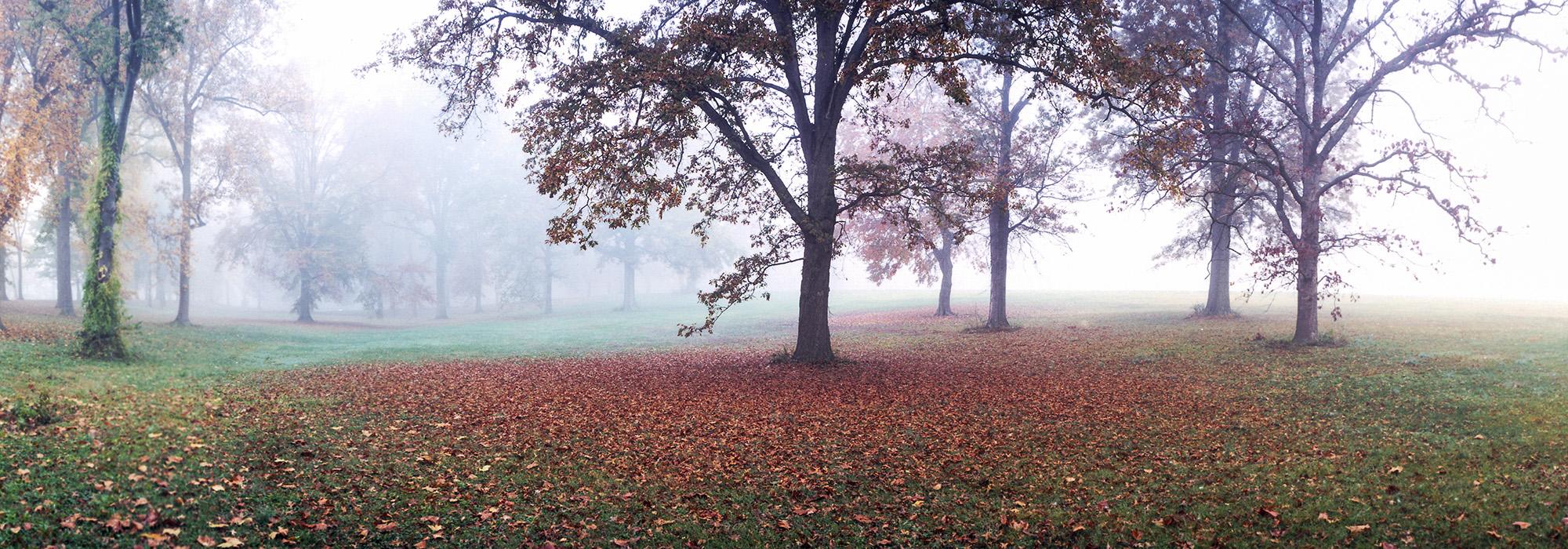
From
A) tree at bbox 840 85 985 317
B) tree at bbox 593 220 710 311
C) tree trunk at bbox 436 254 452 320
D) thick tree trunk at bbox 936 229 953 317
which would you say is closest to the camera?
tree at bbox 840 85 985 317

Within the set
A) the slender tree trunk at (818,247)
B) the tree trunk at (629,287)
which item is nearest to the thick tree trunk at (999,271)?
the slender tree trunk at (818,247)

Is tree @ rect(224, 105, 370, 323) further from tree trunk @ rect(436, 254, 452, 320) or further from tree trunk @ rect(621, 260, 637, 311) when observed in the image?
tree trunk @ rect(621, 260, 637, 311)

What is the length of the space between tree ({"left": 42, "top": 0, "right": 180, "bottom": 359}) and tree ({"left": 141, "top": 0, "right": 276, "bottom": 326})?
14338 millimetres

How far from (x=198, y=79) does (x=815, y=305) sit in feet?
101

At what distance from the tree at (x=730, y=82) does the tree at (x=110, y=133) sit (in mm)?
5124

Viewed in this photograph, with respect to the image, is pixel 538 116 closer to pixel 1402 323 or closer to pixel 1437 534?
pixel 1437 534

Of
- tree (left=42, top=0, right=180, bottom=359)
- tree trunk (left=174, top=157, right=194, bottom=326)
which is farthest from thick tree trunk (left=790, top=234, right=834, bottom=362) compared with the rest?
tree trunk (left=174, top=157, right=194, bottom=326)

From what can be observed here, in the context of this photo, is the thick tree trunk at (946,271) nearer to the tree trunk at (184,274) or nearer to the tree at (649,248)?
the tree at (649,248)

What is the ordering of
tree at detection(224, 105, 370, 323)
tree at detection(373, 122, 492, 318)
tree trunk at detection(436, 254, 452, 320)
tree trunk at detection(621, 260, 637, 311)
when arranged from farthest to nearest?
tree trunk at detection(621, 260, 637, 311)
tree at detection(373, 122, 492, 318)
tree trunk at detection(436, 254, 452, 320)
tree at detection(224, 105, 370, 323)

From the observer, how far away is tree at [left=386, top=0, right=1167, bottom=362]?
14.2 meters

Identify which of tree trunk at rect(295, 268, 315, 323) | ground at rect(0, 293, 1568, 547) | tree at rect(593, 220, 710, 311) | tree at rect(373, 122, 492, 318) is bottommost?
ground at rect(0, 293, 1568, 547)

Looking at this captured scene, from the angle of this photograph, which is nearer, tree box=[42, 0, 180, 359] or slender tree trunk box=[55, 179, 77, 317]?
tree box=[42, 0, 180, 359]

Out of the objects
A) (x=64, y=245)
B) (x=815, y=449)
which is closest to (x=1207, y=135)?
(x=815, y=449)

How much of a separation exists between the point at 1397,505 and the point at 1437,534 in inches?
25.8
